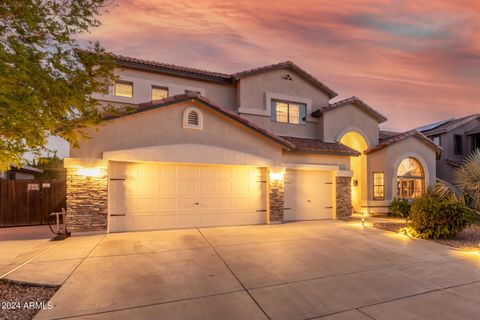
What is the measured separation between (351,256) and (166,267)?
4.95 meters

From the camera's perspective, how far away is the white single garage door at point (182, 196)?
9547 mm

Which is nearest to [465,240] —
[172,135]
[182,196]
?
[182,196]

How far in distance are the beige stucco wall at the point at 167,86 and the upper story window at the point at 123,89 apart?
219mm

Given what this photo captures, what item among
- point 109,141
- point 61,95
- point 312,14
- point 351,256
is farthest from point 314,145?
point 61,95

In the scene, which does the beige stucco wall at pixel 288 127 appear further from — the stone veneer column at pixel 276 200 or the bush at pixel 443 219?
the bush at pixel 443 219

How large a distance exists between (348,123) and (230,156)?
9527 millimetres

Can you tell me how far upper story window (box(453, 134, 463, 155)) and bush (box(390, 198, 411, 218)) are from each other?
494 inches

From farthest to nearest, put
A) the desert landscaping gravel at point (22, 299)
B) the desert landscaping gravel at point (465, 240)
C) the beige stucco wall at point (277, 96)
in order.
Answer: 1. the beige stucco wall at point (277, 96)
2. the desert landscaping gravel at point (465, 240)
3. the desert landscaping gravel at point (22, 299)

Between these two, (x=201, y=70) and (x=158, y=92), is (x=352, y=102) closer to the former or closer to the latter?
(x=201, y=70)

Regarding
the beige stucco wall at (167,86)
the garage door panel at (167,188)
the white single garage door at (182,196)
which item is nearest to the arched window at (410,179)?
the white single garage door at (182,196)

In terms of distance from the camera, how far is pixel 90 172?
899cm

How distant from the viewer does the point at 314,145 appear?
1354 centimetres

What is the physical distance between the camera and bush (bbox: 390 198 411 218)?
1438 cm

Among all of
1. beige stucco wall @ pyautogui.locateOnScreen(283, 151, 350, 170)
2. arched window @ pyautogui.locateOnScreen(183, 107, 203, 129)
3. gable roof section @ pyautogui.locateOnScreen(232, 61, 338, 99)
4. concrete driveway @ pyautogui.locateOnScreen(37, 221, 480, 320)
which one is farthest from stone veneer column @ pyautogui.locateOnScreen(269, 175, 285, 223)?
gable roof section @ pyautogui.locateOnScreen(232, 61, 338, 99)
